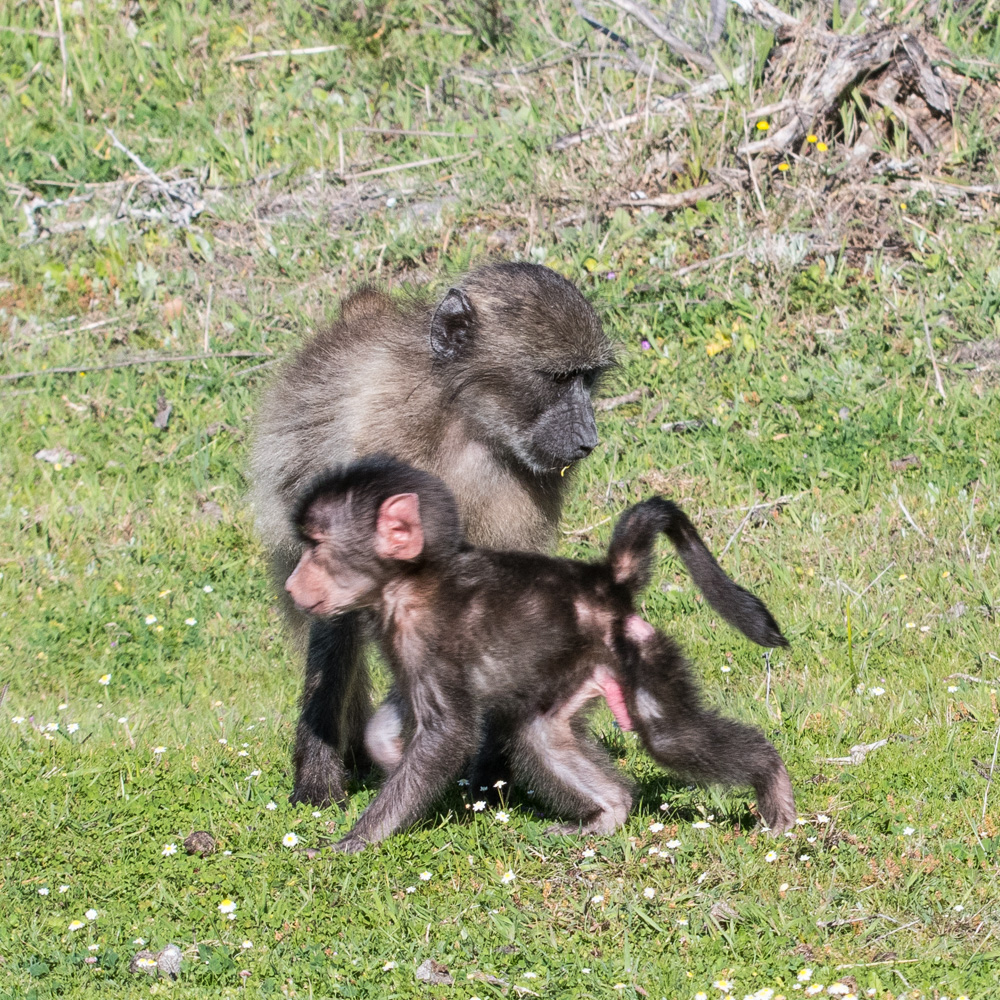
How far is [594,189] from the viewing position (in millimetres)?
10008

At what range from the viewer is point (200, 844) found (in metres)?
5.10

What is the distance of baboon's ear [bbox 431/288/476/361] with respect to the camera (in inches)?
225

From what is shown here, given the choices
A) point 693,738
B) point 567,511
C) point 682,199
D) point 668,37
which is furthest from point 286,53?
point 693,738

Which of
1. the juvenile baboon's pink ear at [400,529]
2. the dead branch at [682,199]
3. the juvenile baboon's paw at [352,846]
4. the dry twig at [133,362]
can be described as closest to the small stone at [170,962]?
the juvenile baboon's paw at [352,846]

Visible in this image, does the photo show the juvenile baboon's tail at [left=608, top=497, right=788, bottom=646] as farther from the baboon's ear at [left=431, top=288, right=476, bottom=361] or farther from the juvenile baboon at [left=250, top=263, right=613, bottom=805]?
the baboon's ear at [left=431, top=288, right=476, bottom=361]

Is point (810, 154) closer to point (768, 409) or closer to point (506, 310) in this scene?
point (768, 409)

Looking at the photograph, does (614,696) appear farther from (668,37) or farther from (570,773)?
(668,37)

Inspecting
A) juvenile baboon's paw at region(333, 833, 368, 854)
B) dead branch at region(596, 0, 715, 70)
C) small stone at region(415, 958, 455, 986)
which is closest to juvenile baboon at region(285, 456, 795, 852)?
juvenile baboon's paw at region(333, 833, 368, 854)

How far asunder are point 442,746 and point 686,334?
4974mm

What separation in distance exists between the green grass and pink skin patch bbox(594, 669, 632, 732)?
0.39 m

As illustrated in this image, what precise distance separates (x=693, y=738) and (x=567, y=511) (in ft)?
11.5

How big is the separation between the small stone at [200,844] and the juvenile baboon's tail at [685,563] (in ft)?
5.66

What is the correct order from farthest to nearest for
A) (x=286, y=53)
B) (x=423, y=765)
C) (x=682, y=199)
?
1. (x=286, y=53)
2. (x=682, y=199)
3. (x=423, y=765)

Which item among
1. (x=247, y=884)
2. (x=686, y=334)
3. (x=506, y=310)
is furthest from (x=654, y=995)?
(x=686, y=334)
